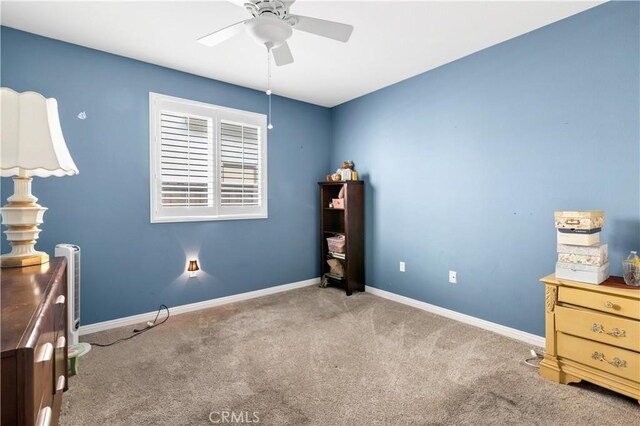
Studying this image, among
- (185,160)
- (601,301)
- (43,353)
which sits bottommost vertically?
(601,301)

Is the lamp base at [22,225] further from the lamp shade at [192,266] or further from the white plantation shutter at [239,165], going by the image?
the white plantation shutter at [239,165]

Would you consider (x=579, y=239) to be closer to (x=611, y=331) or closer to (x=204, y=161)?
(x=611, y=331)

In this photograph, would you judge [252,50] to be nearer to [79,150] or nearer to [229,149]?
[229,149]

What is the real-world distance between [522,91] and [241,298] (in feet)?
11.4

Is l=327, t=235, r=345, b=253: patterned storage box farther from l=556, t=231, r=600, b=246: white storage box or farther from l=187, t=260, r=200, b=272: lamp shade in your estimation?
l=556, t=231, r=600, b=246: white storage box

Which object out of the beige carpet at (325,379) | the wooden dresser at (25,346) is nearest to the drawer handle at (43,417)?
the wooden dresser at (25,346)

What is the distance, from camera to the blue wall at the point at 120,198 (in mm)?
2623

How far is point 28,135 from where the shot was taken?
1392mm

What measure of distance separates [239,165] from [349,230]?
1529 mm

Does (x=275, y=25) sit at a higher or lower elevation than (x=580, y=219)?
higher

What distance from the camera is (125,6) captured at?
2.18 m

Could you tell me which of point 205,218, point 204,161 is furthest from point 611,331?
point 204,161

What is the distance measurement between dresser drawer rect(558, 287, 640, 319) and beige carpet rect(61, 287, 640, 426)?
0.52 m

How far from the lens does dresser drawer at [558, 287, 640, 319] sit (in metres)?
1.79
